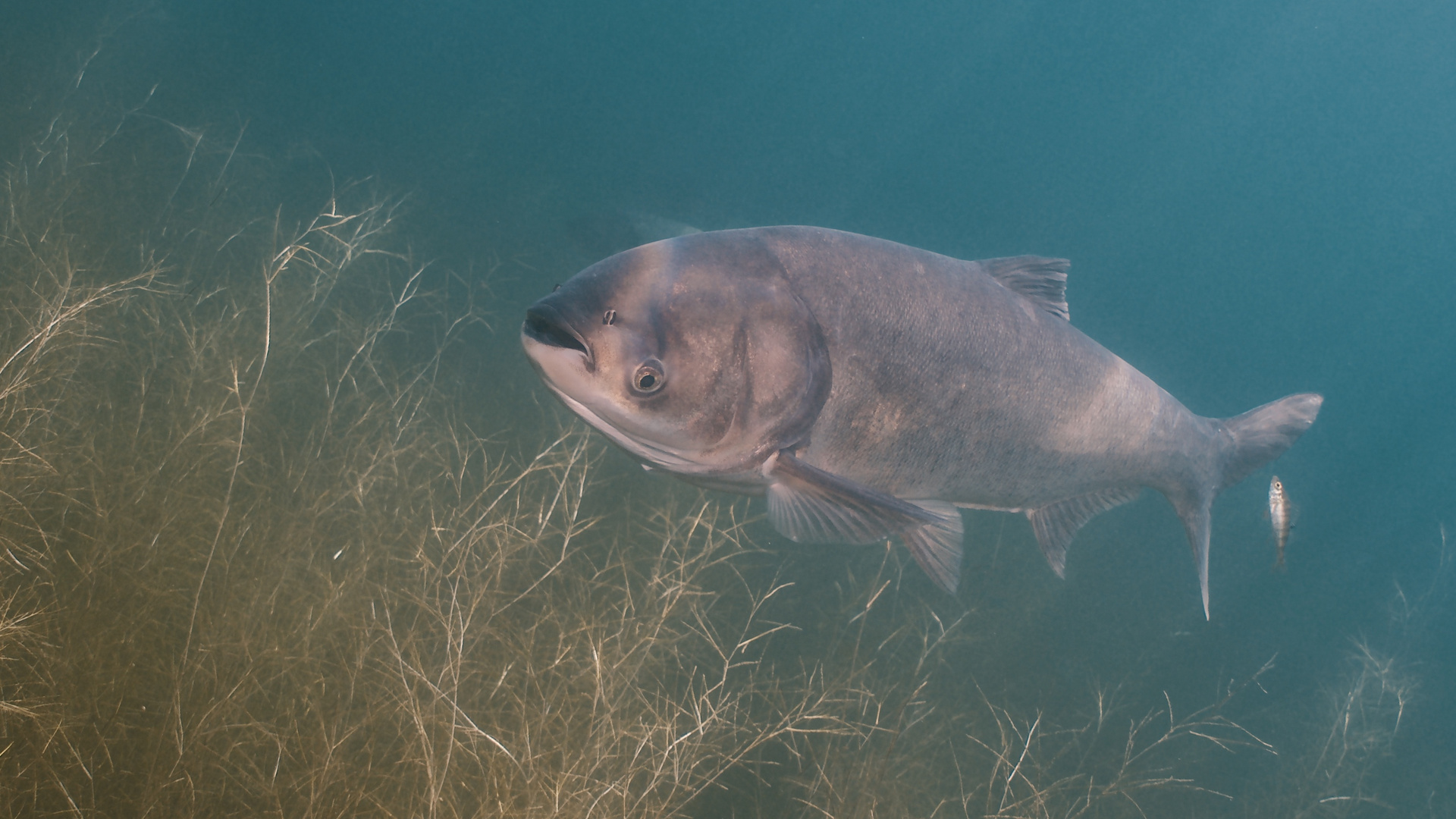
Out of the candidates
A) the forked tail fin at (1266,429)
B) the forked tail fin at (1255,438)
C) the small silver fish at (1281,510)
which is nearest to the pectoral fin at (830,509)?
the forked tail fin at (1255,438)

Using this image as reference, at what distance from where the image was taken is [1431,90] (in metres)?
37.6

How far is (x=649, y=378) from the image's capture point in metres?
2.08

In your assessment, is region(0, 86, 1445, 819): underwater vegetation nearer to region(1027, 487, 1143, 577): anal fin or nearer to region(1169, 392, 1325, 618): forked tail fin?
Answer: region(1027, 487, 1143, 577): anal fin

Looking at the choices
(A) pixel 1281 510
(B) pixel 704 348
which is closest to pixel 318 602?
(B) pixel 704 348

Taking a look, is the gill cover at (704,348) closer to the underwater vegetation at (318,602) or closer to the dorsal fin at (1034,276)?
the underwater vegetation at (318,602)

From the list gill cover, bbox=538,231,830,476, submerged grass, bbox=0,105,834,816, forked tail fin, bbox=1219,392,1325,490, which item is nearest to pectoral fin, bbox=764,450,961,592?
gill cover, bbox=538,231,830,476

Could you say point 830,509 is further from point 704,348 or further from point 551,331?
point 551,331

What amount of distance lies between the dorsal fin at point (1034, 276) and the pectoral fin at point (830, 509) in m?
1.51

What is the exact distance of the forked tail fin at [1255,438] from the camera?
14.1 ft

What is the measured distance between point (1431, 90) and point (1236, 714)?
4692 centimetres

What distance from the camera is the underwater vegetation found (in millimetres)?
2980

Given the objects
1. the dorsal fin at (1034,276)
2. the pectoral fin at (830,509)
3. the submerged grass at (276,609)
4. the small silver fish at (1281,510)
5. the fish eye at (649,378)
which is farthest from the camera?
the small silver fish at (1281,510)

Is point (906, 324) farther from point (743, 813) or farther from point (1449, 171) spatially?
point (1449, 171)

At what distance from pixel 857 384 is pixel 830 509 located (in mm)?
547
